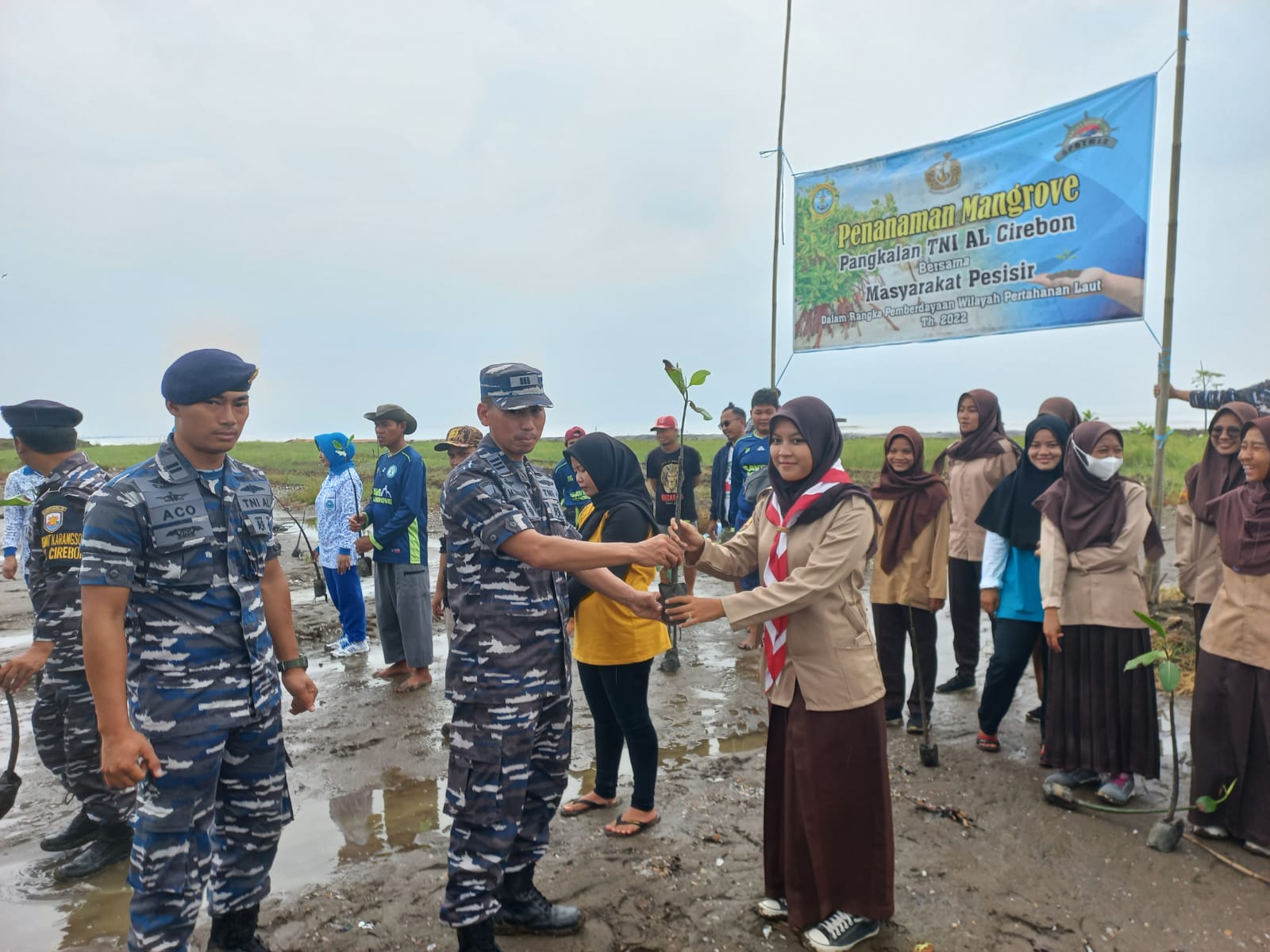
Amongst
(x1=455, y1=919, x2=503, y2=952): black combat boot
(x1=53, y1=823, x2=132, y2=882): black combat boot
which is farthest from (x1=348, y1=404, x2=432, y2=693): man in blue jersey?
(x1=455, y1=919, x2=503, y2=952): black combat boot

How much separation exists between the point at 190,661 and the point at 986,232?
6368mm

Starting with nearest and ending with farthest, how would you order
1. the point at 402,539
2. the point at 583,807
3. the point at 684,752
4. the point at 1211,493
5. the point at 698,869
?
the point at 698,869
the point at 583,807
the point at 1211,493
the point at 684,752
the point at 402,539

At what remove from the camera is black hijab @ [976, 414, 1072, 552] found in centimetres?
438

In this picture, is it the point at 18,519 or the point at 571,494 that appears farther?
the point at 571,494

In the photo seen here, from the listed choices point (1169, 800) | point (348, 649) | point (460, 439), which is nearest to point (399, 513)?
point (460, 439)

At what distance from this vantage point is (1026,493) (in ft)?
14.6

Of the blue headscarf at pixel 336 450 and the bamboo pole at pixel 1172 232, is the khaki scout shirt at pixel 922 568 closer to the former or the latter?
the bamboo pole at pixel 1172 232

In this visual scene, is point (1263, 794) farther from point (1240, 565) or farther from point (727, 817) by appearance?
point (727, 817)

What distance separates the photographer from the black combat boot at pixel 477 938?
2588 mm

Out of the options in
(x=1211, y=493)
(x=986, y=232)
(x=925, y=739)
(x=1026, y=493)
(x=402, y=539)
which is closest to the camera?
(x=1211, y=493)

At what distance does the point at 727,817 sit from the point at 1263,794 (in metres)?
2.32

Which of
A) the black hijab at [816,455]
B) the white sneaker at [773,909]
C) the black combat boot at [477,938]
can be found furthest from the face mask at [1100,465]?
the black combat boot at [477,938]

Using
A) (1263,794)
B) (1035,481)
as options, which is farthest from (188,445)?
(1263,794)

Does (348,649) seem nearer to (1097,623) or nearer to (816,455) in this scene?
(816,455)
